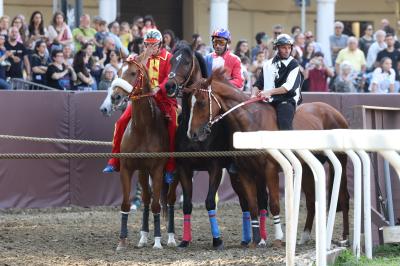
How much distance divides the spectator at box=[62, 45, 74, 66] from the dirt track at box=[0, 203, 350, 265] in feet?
9.70

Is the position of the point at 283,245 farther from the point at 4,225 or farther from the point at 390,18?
the point at 390,18

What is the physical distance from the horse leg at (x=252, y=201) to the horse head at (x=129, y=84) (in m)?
1.49

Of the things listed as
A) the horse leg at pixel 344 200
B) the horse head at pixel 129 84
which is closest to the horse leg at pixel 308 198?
the horse leg at pixel 344 200

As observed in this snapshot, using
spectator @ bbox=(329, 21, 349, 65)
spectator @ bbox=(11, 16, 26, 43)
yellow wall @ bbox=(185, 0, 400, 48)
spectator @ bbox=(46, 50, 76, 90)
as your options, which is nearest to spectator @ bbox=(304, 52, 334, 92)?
spectator @ bbox=(329, 21, 349, 65)

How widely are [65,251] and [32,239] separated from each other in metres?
1.35

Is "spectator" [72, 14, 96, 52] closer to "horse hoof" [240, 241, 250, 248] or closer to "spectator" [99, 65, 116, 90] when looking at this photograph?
"spectator" [99, 65, 116, 90]

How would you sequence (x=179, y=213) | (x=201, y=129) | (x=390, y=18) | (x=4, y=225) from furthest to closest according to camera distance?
1. (x=390, y=18)
2. (x=179, y=213)
3. (x=4, y=225)
4. (x=201, y=129)

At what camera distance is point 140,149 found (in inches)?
460

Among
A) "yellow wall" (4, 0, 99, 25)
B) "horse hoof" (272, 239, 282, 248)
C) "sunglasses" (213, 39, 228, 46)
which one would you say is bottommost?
"horse hoof" (272, 239, 282, 248)

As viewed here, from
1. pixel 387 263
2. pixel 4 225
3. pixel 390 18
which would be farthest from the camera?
pixel 390 18

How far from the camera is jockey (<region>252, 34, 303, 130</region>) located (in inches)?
466

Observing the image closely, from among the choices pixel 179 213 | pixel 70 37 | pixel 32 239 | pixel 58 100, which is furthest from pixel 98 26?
pixel 32 239

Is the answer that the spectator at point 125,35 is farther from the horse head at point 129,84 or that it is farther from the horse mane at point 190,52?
the horse head at point 129,84

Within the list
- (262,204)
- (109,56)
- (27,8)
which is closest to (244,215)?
(262,204)
